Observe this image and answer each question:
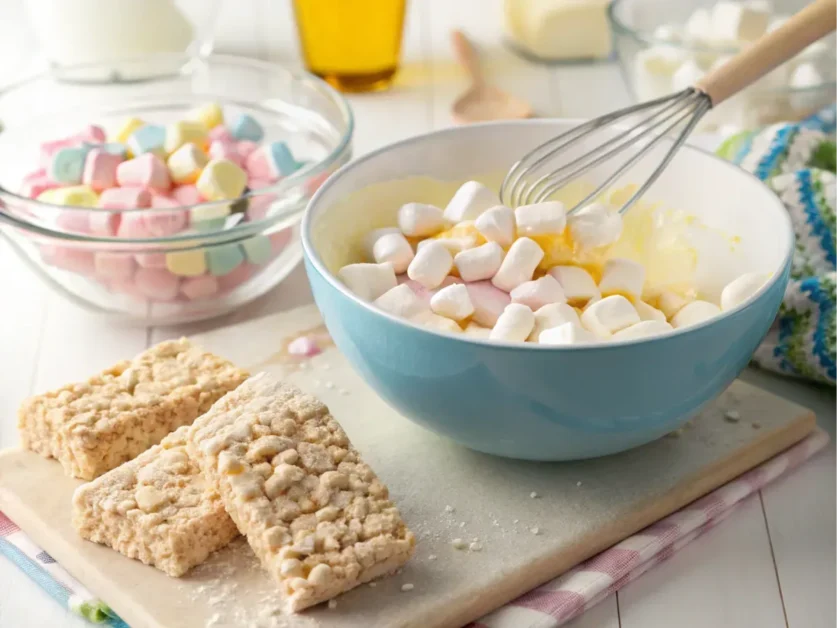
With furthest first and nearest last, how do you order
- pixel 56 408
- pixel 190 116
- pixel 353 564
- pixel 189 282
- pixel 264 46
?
pixel 264 46, pixel 190 116, pixel 189 282, pixel 56 408, pixel 353 564

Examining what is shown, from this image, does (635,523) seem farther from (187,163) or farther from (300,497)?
(187,163)

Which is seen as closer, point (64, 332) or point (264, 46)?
point (64, 332)

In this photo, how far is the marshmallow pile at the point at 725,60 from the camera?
202cm

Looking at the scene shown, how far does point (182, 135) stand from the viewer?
169cm

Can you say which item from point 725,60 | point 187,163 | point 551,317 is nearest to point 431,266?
point 551,317

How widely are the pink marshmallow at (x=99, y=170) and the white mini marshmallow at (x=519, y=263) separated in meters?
0.66

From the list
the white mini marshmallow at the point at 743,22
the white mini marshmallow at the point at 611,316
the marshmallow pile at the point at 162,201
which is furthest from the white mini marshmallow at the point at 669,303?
the white mini marshmallow at the point at 743,22

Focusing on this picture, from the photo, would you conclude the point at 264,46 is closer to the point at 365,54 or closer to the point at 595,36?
the point at 365,54

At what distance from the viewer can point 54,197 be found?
1.60 m

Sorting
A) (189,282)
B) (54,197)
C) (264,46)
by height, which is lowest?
(264,46)

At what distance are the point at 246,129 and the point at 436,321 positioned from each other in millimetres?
723

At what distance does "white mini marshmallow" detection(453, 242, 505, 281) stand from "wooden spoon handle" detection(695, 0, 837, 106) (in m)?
0.35

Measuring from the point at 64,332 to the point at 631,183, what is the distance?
0.86 metres

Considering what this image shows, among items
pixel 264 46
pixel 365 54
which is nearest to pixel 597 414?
pixel 365 54
